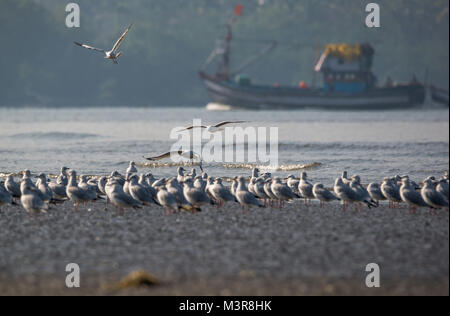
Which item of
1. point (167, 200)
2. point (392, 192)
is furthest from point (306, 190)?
point (167, 200)

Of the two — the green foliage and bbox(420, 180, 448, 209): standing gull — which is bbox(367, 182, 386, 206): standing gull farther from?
the green foliage

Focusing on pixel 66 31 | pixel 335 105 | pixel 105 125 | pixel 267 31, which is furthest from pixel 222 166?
pixel 267 31

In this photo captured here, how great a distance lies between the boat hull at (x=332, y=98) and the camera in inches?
4865

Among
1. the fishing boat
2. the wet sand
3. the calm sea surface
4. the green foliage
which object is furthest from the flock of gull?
the green foliage

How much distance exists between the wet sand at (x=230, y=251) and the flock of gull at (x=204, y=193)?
1.44 ft

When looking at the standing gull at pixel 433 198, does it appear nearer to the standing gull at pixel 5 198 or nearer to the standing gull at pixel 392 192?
the standing gull at pixel 392 192

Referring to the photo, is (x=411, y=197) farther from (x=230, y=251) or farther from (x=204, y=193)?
(x=230, y=251)

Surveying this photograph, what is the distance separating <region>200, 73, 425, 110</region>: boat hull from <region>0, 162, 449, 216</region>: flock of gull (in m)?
101

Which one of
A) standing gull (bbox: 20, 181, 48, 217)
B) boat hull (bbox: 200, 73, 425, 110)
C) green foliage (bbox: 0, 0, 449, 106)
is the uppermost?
green foliage (bbox: 0, 0, 449, 106)

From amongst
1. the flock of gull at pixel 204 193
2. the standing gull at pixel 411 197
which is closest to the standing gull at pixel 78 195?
the flock of gull at pixel 204 193

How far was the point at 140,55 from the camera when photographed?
527ft

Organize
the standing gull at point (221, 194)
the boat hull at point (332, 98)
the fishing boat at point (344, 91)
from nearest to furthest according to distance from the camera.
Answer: the standing gull at point (221, 194) < the fishing boat at point (344, 91) < the boat hull at point (332, 98)

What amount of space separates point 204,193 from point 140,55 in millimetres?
141253

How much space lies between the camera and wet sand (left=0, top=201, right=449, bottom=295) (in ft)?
44.9
